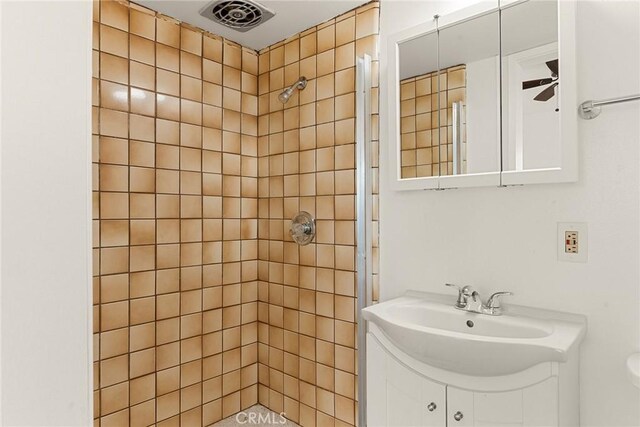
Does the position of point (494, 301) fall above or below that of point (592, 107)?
→ below

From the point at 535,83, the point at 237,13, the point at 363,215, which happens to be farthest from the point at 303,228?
the point at 535,83

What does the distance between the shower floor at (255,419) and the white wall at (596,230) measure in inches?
53.3

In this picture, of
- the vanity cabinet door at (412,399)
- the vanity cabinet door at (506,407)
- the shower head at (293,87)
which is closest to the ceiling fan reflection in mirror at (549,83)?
the vanity cabinet door at (506,407)

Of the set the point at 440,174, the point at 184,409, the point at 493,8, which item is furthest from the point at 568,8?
the point at 184,409

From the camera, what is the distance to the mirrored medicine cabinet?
55.2 inches

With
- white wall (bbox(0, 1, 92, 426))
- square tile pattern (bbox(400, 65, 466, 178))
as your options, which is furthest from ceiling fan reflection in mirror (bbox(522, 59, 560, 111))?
white wall (bbox(0, 1, 92, 426))

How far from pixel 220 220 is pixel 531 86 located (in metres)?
1.56

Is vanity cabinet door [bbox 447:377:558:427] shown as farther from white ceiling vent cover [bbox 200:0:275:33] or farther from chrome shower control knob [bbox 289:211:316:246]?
white ceiling vent cover [bbox 200:0:275:33]

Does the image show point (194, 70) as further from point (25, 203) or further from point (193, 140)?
point (25, 203)

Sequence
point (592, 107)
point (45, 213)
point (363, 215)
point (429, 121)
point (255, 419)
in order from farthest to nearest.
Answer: point (255, 419), point (363, 215), point (429, 121), point (592, 107), point (45, 213)

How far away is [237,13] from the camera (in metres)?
2.01

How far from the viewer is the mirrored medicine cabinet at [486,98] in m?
1.40

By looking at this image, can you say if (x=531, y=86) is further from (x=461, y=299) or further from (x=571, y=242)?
(x=461, y=299)

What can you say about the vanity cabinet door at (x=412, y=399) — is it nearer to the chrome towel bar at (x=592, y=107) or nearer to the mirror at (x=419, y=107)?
the mirror at (x=419, y=107)
